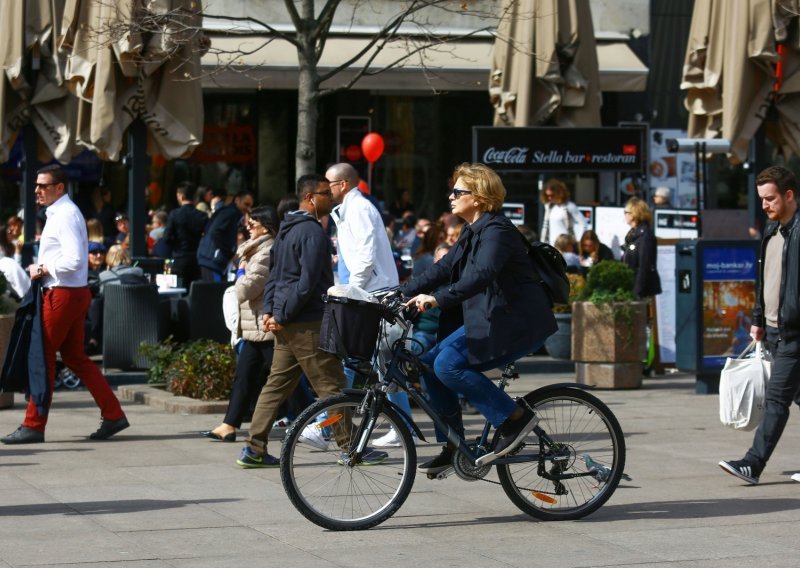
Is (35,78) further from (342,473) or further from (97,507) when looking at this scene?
(342,473)

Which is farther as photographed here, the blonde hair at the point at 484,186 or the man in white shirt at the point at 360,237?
the man in white shirt at the point at 360,237

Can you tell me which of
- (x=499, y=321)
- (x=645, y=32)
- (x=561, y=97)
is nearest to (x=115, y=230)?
(x=561, y=97)

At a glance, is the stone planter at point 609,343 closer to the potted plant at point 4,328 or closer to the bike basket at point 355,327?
the potted plant at point 4,328

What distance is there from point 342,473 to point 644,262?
325 inches

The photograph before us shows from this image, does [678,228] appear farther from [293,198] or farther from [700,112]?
[293,198]

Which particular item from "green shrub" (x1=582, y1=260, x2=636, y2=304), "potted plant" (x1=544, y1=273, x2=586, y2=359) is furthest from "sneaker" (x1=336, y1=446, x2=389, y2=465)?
"potted plant" (x1=544, y1=273, x2=586, y2=359)

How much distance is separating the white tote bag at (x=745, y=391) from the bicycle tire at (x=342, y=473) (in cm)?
262

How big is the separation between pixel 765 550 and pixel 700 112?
8.37 m

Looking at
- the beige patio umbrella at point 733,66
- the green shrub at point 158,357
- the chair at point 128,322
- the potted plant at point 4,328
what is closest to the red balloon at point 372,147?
the beige patio umbrella at point 733,66

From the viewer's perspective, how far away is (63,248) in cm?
1029

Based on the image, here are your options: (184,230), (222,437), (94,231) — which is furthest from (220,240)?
(222,437)

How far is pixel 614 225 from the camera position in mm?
17422

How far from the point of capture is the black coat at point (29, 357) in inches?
404

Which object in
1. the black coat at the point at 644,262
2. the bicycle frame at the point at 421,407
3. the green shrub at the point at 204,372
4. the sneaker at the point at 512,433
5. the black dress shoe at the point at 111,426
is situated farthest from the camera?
the black coat at the point at 644,262
